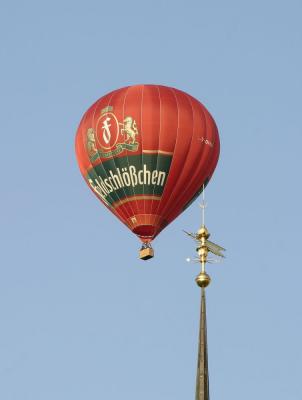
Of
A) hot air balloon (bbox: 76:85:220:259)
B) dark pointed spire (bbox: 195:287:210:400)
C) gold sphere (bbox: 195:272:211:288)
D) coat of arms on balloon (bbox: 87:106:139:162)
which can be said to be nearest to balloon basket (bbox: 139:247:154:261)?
hot air balloon (bbox: 76:85:220:259)

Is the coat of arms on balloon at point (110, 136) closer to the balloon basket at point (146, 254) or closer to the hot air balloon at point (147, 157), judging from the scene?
the hot air balloon at point (147, 157)

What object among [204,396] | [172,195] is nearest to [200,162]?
[172,195]

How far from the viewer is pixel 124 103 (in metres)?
107

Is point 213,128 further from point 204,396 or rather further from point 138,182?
point 204,396

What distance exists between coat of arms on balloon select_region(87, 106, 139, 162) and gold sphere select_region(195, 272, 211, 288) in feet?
43.3

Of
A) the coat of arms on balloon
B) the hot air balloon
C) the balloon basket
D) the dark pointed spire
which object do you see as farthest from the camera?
the balloon basket

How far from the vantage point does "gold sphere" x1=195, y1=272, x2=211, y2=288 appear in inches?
3706

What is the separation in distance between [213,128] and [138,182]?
208 inches

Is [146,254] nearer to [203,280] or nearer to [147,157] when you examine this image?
[147,157]

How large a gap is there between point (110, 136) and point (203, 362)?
55.6 ft

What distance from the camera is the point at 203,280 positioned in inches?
3711

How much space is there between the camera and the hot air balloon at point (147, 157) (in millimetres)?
105812

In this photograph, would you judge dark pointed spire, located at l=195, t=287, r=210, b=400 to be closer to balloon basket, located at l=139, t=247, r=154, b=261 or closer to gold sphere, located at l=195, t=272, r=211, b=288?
gold sphere, located at l=195, t=272, r=211, b=288

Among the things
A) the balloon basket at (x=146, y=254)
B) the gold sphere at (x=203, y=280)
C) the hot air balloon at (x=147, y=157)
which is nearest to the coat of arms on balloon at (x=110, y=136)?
the hot air balloon at (x=147, y=157)
